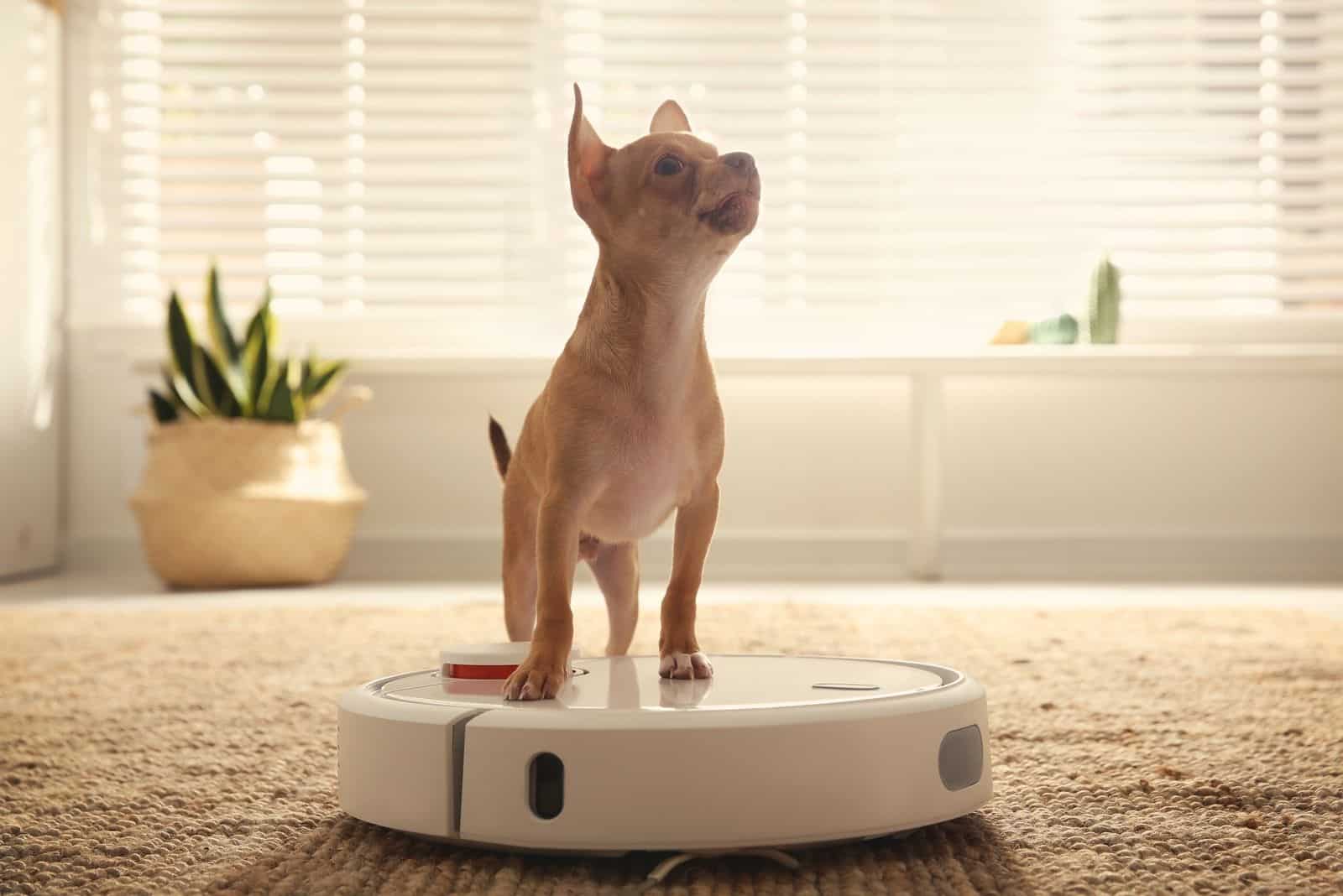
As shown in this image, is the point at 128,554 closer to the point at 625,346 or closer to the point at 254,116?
the point at 254,116

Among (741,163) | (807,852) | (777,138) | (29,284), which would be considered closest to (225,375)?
(29,284)

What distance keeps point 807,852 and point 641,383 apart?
39cm

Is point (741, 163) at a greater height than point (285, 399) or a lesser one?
greater

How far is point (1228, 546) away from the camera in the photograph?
390cm

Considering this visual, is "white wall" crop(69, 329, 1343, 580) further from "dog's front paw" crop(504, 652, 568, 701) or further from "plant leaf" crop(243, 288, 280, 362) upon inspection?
"dog's front paw" crop(504, 652, 568, 701)

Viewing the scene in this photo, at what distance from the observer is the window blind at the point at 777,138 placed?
13.3 ft

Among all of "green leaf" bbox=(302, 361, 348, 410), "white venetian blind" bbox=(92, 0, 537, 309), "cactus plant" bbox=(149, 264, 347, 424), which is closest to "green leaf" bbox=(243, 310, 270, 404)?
"cactus plant" bbox=(149, 264, 347, 424)

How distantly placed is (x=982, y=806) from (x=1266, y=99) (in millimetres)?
3614

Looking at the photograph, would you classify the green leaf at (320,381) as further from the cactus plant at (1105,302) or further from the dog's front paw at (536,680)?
the dog's front paw at (536,680)

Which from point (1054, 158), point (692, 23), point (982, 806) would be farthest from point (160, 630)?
point (1054, 158)

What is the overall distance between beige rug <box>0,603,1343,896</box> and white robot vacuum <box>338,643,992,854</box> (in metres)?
0.03

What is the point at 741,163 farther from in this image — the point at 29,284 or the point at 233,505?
the point at 29,284

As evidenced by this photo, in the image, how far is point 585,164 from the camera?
3.60ft

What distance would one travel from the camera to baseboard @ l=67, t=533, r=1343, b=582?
151 inches
